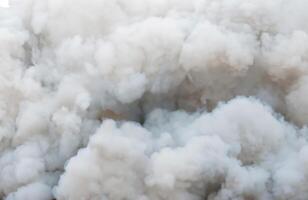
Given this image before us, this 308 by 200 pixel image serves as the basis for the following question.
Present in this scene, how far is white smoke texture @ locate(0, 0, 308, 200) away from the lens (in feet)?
17.0

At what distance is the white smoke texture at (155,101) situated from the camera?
5.19 m

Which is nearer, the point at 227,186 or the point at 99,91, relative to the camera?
the point at 227,186

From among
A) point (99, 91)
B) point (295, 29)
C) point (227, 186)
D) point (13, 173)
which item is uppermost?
point (295, 29)

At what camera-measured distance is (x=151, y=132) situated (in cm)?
565

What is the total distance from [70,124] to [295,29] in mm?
2138

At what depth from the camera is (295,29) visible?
5895mm

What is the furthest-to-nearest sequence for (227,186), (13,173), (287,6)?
(287,6) < (13,173) < (227,186)

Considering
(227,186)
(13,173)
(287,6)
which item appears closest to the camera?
(227,186)

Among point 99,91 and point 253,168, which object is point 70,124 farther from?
point 253,168

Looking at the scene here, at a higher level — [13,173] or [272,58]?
[272,58]

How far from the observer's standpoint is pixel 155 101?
19.4 ft

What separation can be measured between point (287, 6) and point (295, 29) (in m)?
0.26

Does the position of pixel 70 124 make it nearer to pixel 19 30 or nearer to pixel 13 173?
pixel 13 173

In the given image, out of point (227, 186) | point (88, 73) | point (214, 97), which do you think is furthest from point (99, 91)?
point (227, 186)
